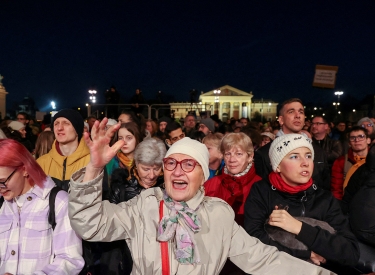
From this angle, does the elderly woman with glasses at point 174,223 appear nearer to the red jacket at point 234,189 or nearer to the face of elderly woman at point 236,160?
the red jacket at point 234,189

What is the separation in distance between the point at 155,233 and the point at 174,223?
0.46ft

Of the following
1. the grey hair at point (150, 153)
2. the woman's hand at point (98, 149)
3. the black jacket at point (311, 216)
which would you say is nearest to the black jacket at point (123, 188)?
the grey hair at point (150, 153)

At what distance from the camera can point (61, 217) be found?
238 cm

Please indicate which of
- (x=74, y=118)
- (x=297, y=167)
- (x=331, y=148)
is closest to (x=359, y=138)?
(x=331, y=148)

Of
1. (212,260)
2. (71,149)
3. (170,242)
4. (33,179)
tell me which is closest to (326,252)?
(212,260)

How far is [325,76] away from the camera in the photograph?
1080cm

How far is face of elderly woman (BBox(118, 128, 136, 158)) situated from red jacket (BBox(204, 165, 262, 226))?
1.19m

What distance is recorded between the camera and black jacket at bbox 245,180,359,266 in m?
2.60

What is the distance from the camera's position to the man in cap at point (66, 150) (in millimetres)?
3936

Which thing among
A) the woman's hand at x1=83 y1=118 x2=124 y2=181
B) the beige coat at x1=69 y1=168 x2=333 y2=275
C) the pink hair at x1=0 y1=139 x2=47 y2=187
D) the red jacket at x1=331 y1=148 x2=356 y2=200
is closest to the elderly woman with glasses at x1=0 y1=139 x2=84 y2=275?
the pink hair at x1=0 y1=139 x2=47 y2=187

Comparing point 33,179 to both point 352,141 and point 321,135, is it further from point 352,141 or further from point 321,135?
point 321,135

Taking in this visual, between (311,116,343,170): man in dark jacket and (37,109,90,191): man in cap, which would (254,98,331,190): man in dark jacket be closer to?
(37,109,90,191): man in cap

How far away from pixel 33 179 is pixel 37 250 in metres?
0.47

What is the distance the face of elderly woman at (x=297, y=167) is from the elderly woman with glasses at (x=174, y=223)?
0.74 metres
